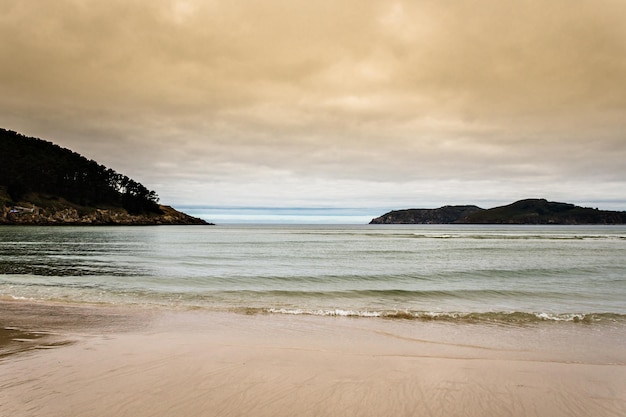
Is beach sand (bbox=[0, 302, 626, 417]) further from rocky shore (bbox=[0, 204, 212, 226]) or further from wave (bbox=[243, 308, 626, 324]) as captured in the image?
rocky shore (bbox=[0, 204, 212, 226])

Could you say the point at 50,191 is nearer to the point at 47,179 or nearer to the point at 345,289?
the point at 47,179

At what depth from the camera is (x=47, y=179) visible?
169250 mm

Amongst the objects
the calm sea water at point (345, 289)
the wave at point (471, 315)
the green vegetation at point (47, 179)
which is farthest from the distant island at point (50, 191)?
the wave at point (471, 315)

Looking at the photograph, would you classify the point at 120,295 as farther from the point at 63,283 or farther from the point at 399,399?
the point at 399,399

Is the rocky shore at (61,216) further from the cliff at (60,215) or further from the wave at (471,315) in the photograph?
the wave at (471,315)

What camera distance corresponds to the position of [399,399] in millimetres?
6195

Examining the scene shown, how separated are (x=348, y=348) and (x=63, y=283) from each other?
63.4ft

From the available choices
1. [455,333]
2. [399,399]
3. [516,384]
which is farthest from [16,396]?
[455,333]

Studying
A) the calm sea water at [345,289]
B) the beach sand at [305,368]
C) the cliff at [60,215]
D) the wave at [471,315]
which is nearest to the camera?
the beach sand at [305,368]

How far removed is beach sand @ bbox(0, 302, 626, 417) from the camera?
5.90 metres

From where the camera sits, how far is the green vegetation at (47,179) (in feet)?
513

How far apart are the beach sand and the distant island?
168019 millimetres

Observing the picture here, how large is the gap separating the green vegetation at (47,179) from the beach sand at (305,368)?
6770 inches

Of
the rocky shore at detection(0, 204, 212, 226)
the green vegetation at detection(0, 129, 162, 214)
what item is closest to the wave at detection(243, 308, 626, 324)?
the rocky shore at detection(0, 204, 212, 226)
